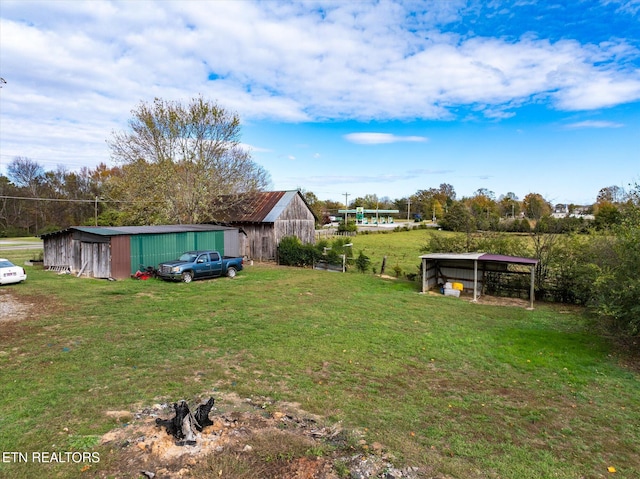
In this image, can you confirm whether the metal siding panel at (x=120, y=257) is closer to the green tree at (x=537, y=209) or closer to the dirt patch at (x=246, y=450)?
the dirt patch at (x=246, y=450)

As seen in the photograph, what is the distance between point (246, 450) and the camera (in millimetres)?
4758

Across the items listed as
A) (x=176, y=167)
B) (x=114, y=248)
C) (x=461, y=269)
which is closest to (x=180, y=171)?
(x=176, y=167)

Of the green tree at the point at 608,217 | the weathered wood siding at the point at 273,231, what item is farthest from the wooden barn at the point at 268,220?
the green tree at the point at 608,217

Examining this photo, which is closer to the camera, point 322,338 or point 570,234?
point 322,338

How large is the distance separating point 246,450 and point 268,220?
75.5ft

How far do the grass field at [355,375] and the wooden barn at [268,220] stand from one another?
13.4 metres

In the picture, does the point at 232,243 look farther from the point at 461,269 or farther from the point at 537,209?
the point at 537,209

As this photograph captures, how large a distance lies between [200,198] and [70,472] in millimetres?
24951

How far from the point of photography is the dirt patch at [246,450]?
4352mm

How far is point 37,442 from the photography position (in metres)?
4.83

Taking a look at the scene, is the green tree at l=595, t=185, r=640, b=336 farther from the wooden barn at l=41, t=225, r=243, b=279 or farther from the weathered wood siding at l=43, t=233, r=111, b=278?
the weathered wood siding at l=43, t=233, r=111, b=278

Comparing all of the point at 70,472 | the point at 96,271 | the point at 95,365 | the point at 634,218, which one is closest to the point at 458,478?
the point at 70,472

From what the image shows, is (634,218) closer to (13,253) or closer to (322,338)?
(322,338)

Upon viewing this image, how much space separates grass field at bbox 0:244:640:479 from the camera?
5.10m
